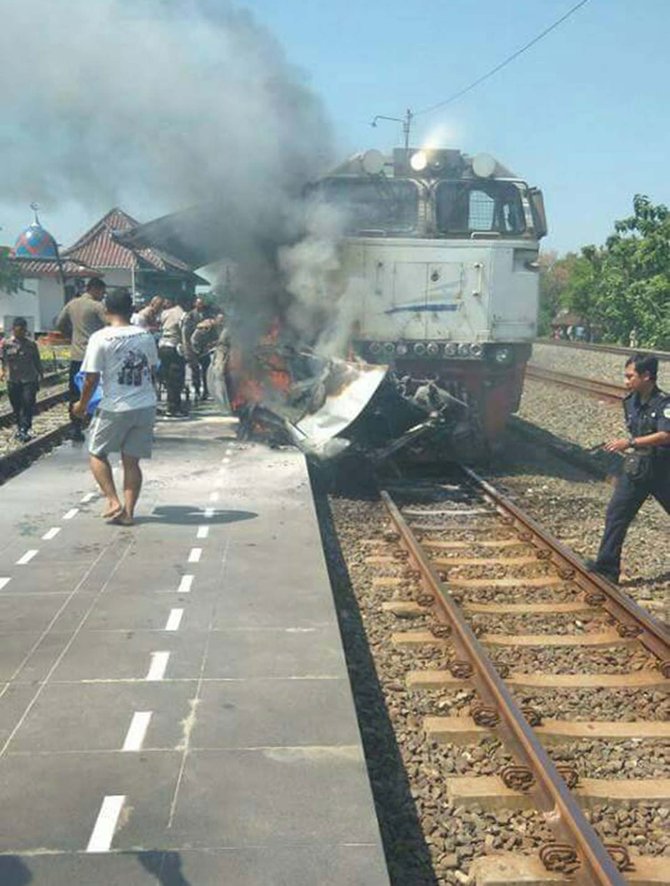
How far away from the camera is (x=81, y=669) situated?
4559 millimetres

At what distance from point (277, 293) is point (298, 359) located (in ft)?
3.06

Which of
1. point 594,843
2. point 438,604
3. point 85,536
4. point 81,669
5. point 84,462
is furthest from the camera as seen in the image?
point 84,462

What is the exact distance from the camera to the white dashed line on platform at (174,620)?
5.15 m

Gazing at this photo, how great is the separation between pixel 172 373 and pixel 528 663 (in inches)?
376

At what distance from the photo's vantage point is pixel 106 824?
10.5ft

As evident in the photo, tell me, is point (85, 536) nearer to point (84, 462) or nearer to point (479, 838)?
point (84, 462)

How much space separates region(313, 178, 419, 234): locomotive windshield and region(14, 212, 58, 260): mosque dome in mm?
29967

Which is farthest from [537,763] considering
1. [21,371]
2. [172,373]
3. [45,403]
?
[45,403]

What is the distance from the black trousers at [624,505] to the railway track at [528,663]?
210 millimetres

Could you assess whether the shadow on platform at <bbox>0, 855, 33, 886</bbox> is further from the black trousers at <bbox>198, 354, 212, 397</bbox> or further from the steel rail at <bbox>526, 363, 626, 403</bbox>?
the steel rail at <bbox>526, 363, 626, 403</bbox>

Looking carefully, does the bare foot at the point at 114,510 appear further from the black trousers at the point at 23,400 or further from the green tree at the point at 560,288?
the green tree at the point at 560,288

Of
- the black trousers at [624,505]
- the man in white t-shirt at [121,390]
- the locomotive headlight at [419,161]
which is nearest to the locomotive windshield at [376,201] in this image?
the locomotive headlight at [419,161]

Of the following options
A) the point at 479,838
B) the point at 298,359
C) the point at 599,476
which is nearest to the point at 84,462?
the point at 298,359

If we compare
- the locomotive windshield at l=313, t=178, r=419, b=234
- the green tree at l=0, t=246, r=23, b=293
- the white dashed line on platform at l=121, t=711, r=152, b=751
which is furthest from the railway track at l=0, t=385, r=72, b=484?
the green tree at l=0, t=246, r=23, b=293
